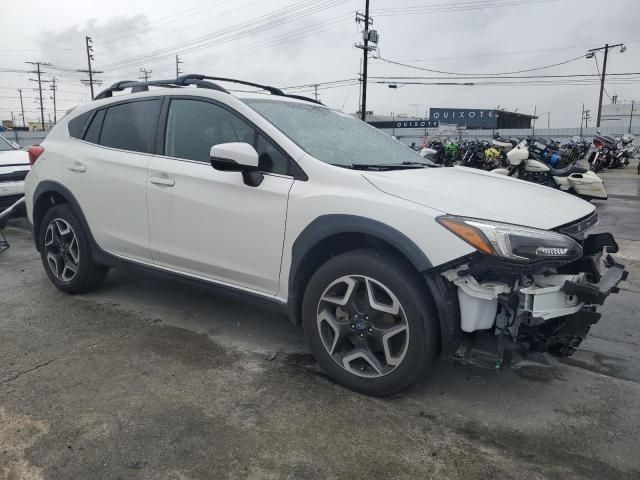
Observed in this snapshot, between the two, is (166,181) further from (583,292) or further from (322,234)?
(583,292)

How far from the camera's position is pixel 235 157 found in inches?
120

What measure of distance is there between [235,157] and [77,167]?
1.95 metres

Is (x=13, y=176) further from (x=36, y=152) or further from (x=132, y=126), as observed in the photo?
(x=132, y=126)

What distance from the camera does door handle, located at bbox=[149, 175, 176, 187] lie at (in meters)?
3.62

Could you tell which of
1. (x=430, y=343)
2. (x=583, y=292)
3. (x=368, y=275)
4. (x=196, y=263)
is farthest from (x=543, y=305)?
(x=196, y=263)

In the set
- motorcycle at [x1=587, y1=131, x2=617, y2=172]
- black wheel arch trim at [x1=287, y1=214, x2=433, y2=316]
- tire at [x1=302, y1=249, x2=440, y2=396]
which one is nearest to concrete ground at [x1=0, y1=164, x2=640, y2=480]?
tire at [x1=302, y1=249, x2=440, y2=396]

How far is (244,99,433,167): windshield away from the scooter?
7.93 ft

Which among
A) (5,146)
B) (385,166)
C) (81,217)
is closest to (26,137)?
(5,146)

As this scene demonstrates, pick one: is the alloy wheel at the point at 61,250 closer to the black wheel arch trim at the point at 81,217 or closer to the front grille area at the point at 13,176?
the black wheel arch trim at the point at 81,217

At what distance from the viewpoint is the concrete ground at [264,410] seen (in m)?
2.38

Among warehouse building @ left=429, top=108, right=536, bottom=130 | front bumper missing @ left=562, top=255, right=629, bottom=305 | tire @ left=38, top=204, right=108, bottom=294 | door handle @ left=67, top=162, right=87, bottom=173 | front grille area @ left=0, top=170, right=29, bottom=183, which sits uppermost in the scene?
warehouse building @ left=429, top=108, right=536, bottom=130

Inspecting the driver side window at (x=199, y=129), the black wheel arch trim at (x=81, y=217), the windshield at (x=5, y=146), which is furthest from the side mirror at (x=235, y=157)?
the windshield at (x=5, y=146)

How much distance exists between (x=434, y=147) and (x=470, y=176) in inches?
640

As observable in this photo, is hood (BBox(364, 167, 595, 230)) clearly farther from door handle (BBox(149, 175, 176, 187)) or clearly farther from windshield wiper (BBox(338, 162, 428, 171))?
door handle (BBox(149, 175, 176, 187))
